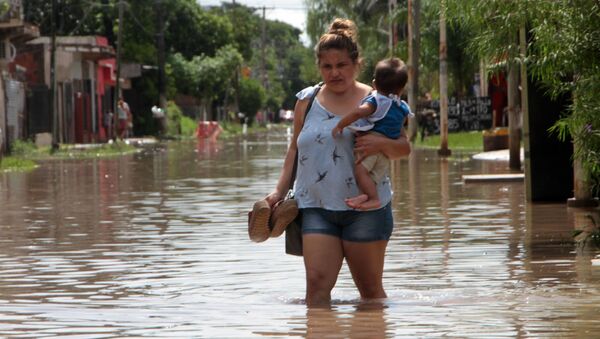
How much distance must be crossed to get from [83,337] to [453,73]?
187 ft

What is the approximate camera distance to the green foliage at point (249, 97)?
419 ft

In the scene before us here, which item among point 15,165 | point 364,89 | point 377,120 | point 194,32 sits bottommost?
point 15,165

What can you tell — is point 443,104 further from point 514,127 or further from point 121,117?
point 121,117

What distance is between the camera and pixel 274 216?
28.3 feet

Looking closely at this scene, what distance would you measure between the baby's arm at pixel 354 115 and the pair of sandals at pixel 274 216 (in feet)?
1.59

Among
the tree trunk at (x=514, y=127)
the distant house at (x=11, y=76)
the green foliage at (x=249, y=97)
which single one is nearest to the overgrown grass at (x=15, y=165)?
the distant house at (x=11, y=76)

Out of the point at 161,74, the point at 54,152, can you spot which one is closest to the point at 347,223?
the point at 54,152

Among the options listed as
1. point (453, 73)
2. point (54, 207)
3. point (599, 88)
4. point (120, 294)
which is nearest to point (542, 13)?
point (599, 88)

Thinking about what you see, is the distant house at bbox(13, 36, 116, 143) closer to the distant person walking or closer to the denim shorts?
the distant person walking

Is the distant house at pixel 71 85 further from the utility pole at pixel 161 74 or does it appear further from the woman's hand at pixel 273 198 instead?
the woman's hand at pixel 273 198

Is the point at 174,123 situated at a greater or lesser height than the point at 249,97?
lesser

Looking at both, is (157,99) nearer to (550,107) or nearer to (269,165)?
(269,165)

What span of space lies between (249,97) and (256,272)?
383ft

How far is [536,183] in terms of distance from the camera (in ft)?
61.4
